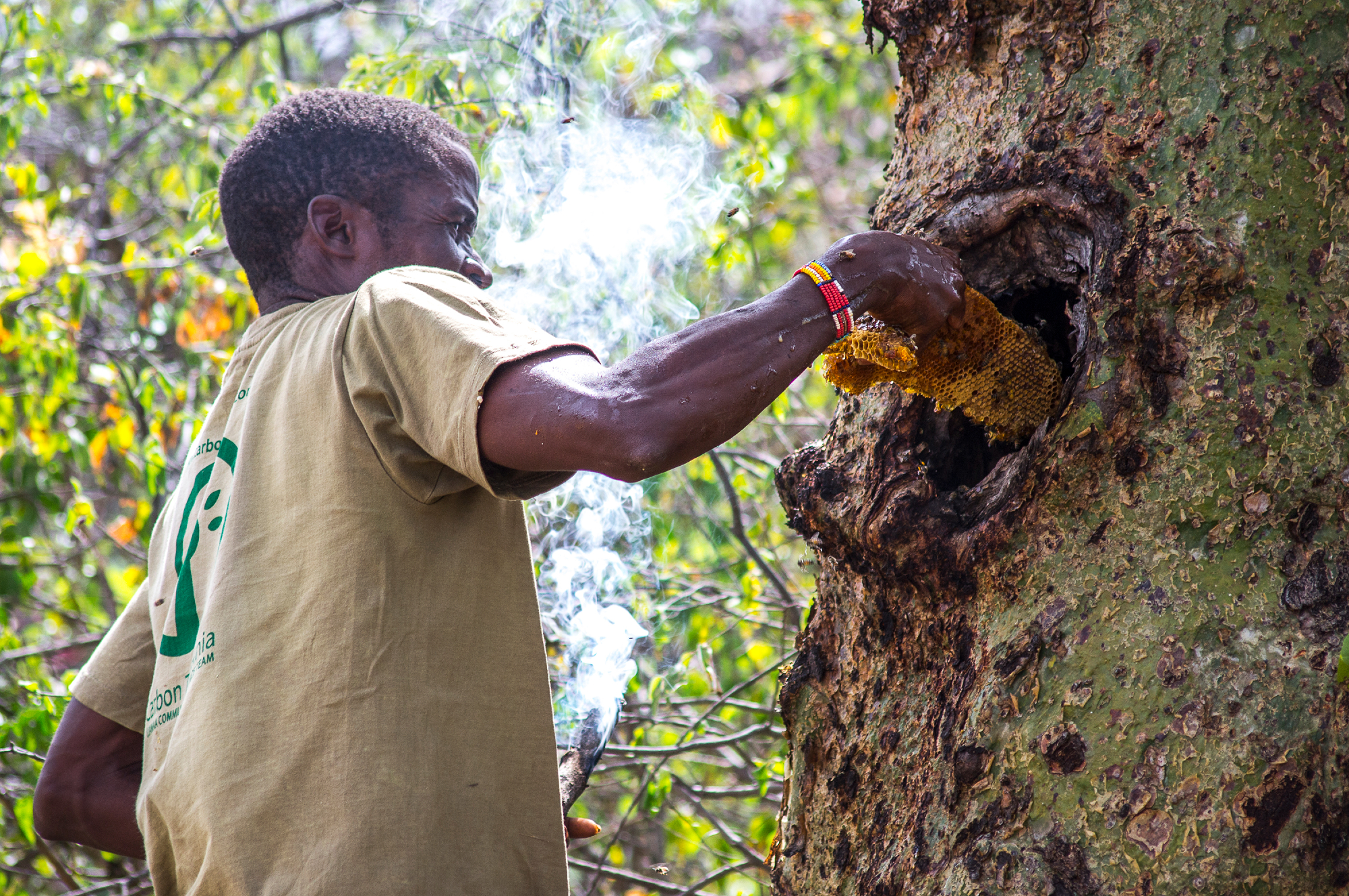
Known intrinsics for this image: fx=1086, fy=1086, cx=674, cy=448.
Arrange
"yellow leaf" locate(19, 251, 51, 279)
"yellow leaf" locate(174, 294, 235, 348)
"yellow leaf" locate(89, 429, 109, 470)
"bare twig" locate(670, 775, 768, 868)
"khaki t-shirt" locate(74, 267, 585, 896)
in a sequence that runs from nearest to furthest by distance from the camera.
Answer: "khaki t-shirt" locate(74, 267, 585, 896) < "bare twig" locate(670, 775, 768, 868) < "yellow leaf" locate(19, 251, 51, 279) < "yellow leaf" locate(89, 429, 109, 470) < "yellow leaf" locate(174, 294, 235, 348)

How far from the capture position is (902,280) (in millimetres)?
1369

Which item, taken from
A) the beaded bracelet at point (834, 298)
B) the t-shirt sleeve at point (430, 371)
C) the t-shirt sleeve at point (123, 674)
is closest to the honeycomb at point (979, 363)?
the beaded bracelet at point (834, 298)

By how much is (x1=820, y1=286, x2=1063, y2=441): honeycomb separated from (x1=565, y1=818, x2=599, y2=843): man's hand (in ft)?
2.80

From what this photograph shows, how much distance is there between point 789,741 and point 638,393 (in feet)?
2.53

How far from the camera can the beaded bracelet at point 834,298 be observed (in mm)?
1276

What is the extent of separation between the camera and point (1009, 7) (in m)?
1.54

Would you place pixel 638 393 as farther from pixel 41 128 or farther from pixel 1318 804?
pixel 41 128

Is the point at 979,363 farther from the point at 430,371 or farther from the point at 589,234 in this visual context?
the point at 589,234

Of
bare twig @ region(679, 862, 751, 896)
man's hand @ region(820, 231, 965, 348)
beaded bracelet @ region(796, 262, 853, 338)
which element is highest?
man's hand @ region(820, 231, 965, 348)

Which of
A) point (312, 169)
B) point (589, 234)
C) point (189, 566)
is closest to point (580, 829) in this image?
point (189, 566)

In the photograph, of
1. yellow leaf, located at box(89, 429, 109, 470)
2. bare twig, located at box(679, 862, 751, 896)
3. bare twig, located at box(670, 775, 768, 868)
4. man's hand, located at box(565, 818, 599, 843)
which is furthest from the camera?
yellow leaf, located at box(89, 429, 109, 470)

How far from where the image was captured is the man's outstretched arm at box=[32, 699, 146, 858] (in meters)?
1.77

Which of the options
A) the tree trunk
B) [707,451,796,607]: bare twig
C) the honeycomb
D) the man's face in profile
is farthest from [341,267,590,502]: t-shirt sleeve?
[707,451,796,607]: bare twig

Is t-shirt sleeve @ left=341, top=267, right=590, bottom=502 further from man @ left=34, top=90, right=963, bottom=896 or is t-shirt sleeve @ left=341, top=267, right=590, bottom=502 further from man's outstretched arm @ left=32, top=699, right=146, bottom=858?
man's outstretched arm @ left=32, top=699, right=146, bottom=858
